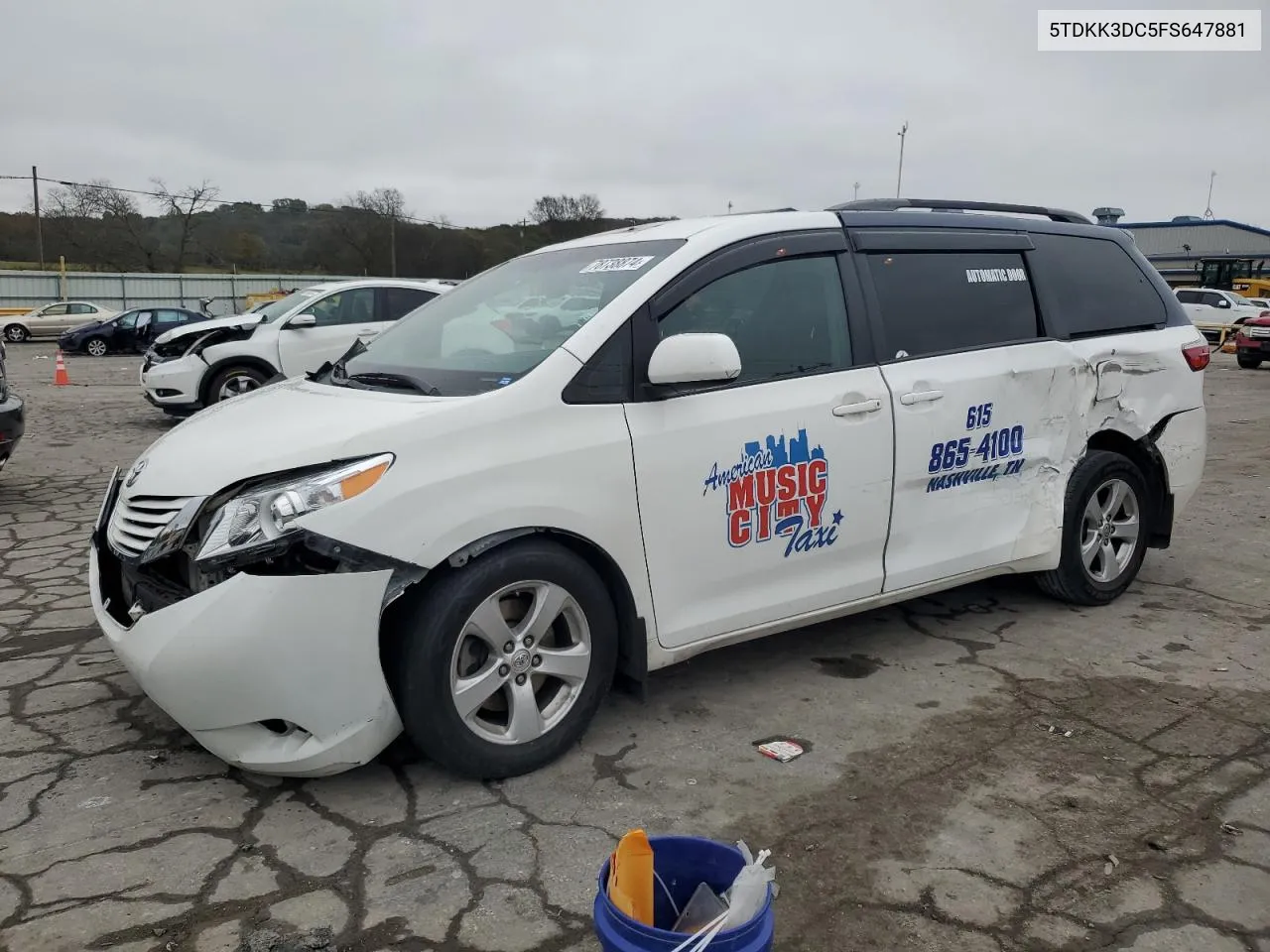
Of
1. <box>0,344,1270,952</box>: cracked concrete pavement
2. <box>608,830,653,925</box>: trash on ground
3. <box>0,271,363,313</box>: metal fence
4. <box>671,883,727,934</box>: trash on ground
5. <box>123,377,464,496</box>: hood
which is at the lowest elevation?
<box>0,344,1270,952</box>: cracked concrete pavement

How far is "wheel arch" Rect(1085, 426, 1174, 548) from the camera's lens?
15.6 ft

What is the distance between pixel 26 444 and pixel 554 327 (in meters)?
8.59

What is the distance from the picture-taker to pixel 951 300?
13.8 feet

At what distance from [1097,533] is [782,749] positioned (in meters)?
2.29

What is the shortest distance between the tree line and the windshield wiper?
152 ft

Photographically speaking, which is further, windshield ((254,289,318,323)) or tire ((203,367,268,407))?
windshield ((254,289,318,323))

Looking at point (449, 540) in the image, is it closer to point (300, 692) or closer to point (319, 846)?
point (300, 692)

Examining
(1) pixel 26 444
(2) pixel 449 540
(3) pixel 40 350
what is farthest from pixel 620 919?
(3) pixel 40 350

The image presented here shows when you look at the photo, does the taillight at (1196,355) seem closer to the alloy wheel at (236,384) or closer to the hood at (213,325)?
the alloy wheel at (236,384)

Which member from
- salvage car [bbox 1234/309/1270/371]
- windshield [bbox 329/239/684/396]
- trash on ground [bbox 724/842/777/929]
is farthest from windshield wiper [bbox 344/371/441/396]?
salvage car [bbox 1234/309/1270/371]

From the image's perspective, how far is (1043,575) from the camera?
15.6 feet

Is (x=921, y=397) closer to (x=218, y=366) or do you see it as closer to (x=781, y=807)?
(x=781, y=807)

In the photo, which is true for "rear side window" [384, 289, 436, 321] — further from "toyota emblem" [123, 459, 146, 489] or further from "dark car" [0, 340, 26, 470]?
"toyota emblem" [123, 459, 146, 489]

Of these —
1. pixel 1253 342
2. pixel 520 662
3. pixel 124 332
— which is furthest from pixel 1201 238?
pixel 520 662
